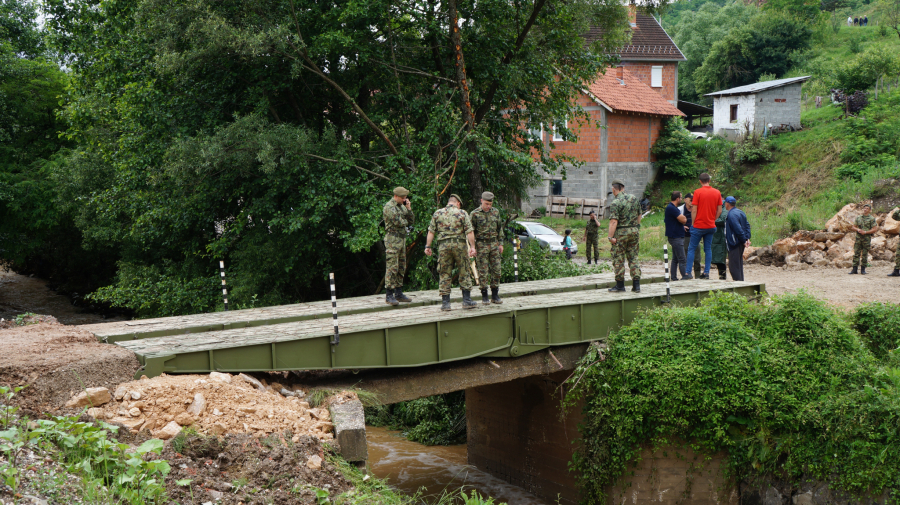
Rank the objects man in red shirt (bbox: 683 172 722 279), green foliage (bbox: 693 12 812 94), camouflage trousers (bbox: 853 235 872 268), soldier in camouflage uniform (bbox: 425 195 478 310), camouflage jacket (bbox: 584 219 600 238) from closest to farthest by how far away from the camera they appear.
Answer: soldier in camouflage uniform (bbox: 425 195 478 310) → man in red shirt (bbox: 683 172 722 279) → camouflage trousers (bbox: 853 235 872 268) → camouflage jacket (bbox: 584 219 600 238) → green foliage (bbox: 693 12 812 94)

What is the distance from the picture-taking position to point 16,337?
8.95m

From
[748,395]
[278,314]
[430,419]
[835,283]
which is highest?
[278,314]

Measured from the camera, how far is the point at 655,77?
137 ft

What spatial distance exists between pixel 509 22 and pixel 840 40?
47.0 meters

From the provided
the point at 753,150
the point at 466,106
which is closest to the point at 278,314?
the point at 466,106

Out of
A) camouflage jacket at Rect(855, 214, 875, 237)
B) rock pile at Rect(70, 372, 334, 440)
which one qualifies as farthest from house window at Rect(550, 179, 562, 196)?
rock pile at Rect(70, 372, 334, 440)

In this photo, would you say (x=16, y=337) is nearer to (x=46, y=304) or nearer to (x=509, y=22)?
(x=509, y=22)

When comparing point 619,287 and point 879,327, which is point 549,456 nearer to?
point 619,287

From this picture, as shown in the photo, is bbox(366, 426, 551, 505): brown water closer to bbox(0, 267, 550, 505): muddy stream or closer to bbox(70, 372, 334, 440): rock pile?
bbox(0, 267, 550, 505): muddy stream

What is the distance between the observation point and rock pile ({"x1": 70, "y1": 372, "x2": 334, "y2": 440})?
6.82 m

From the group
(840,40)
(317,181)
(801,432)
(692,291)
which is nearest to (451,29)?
(317,181)

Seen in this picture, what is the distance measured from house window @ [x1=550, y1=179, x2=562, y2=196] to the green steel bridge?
73.2ft

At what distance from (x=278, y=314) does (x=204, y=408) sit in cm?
420

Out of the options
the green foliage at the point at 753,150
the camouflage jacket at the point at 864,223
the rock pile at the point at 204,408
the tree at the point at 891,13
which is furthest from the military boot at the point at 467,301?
the tree at the point at 891,13
